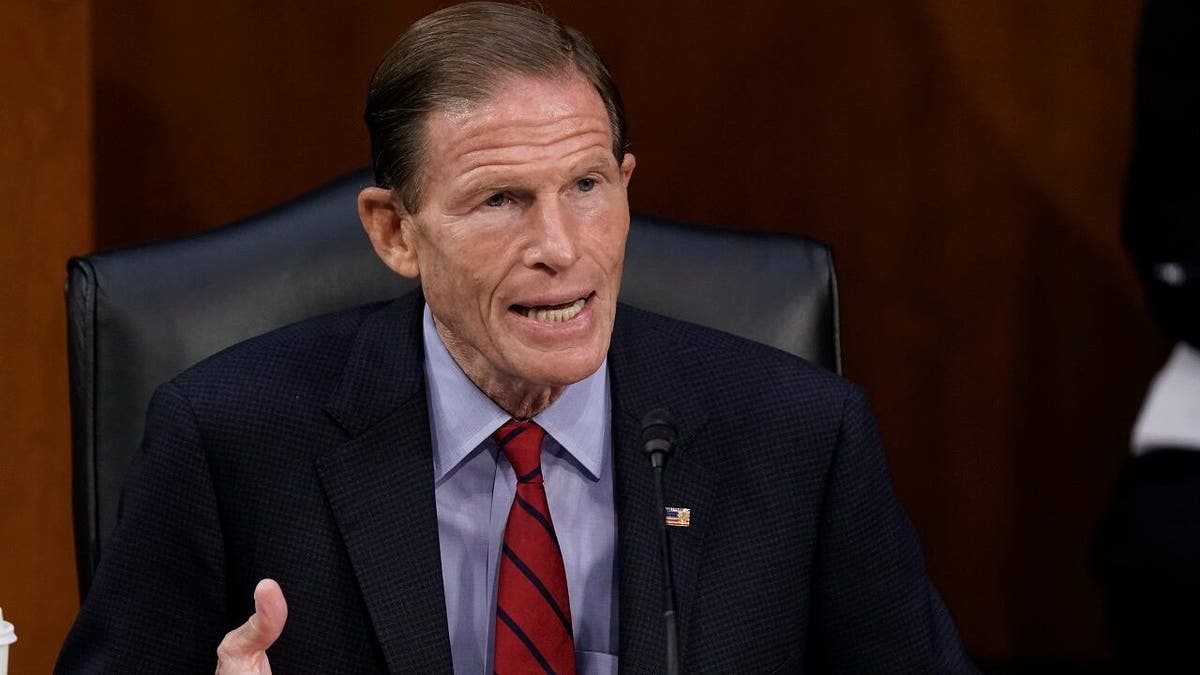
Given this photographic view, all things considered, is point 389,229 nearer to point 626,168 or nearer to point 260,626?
point 626,168

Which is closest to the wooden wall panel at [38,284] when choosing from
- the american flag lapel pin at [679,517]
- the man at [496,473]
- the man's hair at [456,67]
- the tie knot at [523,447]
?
the man at [496,473]

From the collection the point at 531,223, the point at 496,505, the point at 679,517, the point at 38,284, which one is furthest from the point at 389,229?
the point at 38,284

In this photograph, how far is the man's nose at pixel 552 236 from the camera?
1608 mm

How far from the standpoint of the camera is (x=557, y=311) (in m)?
1.65

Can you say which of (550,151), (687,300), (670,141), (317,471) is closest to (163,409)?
(317,471)

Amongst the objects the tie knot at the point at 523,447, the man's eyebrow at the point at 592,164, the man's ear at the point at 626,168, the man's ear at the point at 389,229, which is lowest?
the tie knot at the point at 523,447

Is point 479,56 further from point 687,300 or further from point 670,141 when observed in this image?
point 670,141

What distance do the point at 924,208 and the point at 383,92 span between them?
1.07m

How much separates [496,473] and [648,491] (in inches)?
6.1

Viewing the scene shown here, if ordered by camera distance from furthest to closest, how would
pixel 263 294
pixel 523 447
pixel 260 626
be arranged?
pixel 263 294 < pixel 523 447 < pixel 260 626

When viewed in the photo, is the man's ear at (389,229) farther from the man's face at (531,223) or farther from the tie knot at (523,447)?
the tie knot at (523,447)

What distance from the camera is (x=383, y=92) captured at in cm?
170

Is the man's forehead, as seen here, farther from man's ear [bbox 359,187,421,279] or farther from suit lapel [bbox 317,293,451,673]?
suit lapel [bbox 317,293,451,673]

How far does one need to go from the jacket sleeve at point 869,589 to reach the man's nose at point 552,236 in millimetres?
372
